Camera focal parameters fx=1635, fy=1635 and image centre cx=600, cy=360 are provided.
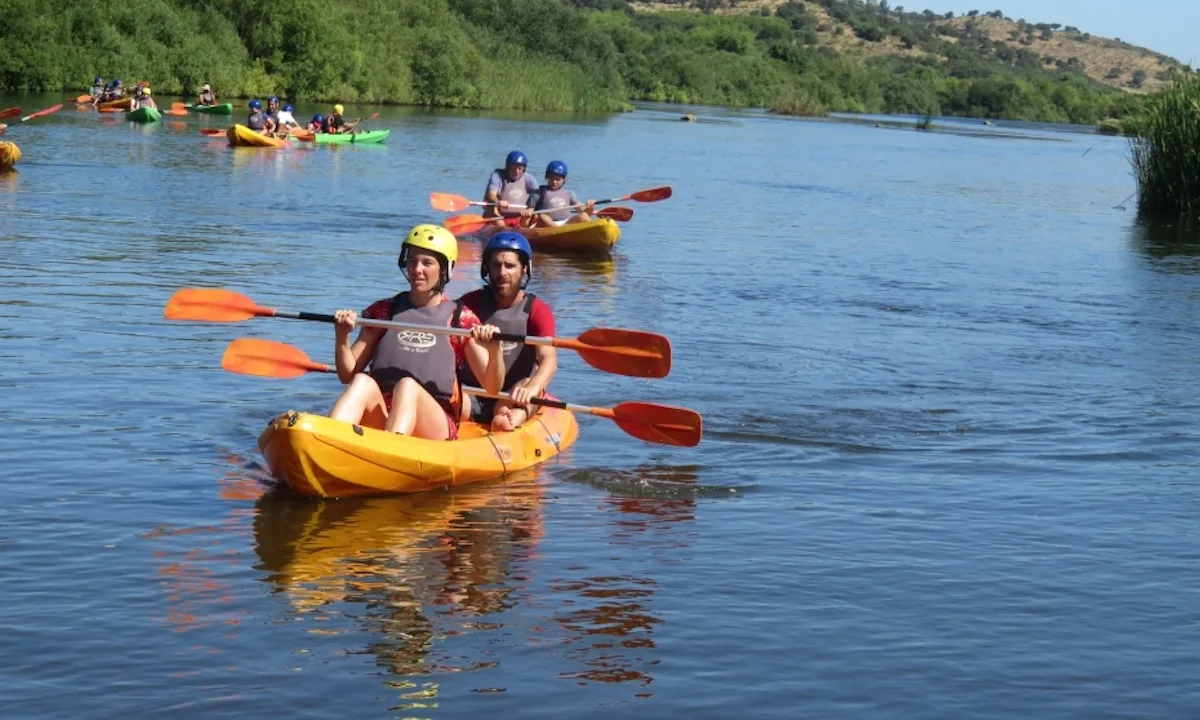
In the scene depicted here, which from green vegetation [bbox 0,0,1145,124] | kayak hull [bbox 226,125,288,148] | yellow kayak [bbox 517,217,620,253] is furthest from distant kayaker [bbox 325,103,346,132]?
yellow kayak [bbox 517,217,620,253]

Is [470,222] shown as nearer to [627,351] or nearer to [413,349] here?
[627,351]

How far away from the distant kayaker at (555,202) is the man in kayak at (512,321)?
1001cm

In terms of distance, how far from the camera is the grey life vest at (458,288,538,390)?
30.7 feet

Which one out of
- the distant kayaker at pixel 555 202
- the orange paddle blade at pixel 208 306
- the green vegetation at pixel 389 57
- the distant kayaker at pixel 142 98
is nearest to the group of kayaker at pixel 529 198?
the distant kayaker at pixel 555 202

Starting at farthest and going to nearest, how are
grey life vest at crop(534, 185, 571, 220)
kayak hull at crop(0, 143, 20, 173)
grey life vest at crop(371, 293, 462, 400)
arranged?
kayak hull at crop(0, 143, 20, 173) < grey life vest at crop(534, 185, 571, 220) < grey life vest at crop(371, 293, 462, 400)

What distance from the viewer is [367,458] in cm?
809

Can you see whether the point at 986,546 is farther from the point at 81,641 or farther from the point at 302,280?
the point at 302,280

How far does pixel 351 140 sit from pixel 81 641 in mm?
32412

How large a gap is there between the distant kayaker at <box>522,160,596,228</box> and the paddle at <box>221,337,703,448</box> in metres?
10.3

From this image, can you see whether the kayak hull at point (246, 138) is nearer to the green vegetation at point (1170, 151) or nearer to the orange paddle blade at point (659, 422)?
the green vegetation at point (1170, 151)

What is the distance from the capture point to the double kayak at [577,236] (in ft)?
63.9

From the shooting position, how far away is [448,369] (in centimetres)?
877

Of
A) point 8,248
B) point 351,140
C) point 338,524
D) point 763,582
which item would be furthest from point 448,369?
point 351,140

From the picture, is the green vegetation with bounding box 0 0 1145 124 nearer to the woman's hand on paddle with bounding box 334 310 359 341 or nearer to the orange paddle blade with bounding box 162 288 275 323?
the orange paddle blade with bounding box 162 288 275 323
